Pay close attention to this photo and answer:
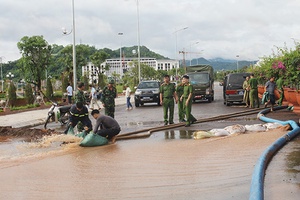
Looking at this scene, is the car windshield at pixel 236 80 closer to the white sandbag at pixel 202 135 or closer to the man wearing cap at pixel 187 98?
the man wearing cap at pixel 187 98

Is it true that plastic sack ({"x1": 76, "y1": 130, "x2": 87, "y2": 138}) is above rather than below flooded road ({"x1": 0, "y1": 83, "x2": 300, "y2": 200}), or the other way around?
above

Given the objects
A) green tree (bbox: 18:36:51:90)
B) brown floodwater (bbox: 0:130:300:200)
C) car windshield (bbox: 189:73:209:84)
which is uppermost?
green tree (bbox: 18:36:51:90)

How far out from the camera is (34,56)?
48.2 m

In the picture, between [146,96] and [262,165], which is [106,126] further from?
[146,96]

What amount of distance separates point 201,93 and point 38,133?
55.8 feet

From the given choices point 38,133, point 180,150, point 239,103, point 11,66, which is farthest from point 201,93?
point 11,66

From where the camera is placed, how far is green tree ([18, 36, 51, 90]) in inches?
1869

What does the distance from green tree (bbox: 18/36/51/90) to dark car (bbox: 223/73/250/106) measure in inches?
1061

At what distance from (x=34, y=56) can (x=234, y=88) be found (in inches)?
1144

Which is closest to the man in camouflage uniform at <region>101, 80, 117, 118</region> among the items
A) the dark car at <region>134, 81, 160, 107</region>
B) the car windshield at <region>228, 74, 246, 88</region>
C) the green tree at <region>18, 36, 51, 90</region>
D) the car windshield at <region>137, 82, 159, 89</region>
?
the car windshield at <region>228, 74, 246, 88</region>

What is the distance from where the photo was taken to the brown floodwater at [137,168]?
21.3ft

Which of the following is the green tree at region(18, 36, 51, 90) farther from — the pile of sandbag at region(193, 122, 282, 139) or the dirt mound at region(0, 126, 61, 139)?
the pile of sandbag at region(193, 122, 282, 139)

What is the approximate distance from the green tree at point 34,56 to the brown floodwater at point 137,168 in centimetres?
3702

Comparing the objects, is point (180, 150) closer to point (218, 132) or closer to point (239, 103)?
point (218, 132)
